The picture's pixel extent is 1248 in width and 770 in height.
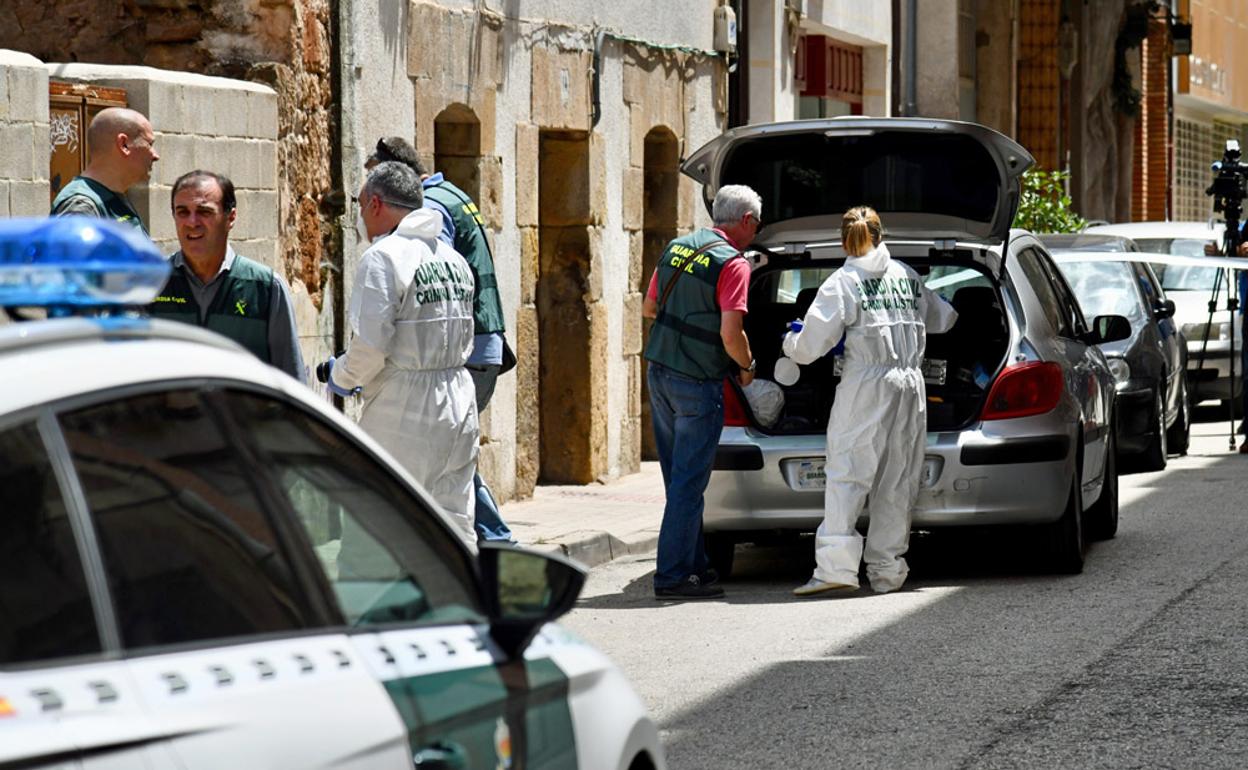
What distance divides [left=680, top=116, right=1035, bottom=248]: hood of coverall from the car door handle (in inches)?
301

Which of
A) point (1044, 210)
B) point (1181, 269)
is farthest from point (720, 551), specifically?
point (1044, 210)

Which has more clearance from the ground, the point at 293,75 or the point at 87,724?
the point at 293,75

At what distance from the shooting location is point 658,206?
17438mm

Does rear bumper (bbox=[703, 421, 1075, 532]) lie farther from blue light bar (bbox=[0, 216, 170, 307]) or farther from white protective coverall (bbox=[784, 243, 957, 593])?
blue light bar (bbox=[0, 216, 170, 307])

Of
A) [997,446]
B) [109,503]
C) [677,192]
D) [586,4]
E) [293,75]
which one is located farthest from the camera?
[677,192]

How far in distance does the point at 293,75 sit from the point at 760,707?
5491 millimetres

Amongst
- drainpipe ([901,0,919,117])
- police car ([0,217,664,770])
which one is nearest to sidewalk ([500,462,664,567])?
police car ([0,217,664,770])

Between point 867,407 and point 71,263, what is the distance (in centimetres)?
727

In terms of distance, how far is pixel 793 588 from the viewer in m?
10.3

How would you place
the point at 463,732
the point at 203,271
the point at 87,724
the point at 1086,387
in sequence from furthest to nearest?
1. the point at 1086,387
2. the point at 203,271
3. the point at 463,732
4. the point at 87,724

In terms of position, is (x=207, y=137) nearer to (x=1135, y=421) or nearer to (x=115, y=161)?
(x=115, y=161)

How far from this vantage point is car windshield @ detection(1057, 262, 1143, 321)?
1614 centimetres

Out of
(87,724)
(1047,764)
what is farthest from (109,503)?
(1047,764)

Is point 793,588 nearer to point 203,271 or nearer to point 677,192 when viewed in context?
point 203,271
